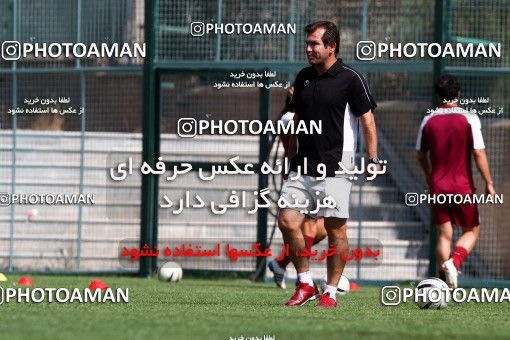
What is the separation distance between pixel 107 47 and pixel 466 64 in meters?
4.18

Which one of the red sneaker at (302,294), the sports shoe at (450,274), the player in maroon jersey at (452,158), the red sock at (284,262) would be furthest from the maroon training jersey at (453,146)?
the red sneaker at (302,294)

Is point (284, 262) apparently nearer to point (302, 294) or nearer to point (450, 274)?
point (450, 274)

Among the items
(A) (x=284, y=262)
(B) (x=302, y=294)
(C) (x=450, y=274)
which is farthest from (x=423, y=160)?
(B) (x=302, y=294)

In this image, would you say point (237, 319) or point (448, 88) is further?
point (448, 88)

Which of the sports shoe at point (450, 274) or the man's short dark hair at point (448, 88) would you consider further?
the man's short dark hair at point (448, 88)

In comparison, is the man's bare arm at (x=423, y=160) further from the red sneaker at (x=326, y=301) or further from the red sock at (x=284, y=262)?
the red sneaker at (x=326, y=301)

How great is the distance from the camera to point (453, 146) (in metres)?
11.8

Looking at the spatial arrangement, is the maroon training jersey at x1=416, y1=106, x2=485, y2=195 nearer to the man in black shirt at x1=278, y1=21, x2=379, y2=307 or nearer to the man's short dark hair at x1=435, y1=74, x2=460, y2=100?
the man's short dark hair at x1=435, y1=74, x2=460, y2=100

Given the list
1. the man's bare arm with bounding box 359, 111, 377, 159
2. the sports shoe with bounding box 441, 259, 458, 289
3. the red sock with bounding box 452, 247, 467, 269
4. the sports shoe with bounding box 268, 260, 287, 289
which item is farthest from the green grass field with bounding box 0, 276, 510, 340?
the sports shoe with bounding box 268, 260, 287, 289

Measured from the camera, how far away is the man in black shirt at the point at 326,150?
9.62 metres

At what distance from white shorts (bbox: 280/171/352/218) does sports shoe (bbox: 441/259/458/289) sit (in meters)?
1.81

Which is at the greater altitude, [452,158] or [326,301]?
[452,158]

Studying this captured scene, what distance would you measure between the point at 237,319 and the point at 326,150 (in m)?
1.98

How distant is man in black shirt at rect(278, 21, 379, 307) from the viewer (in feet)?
31.6
